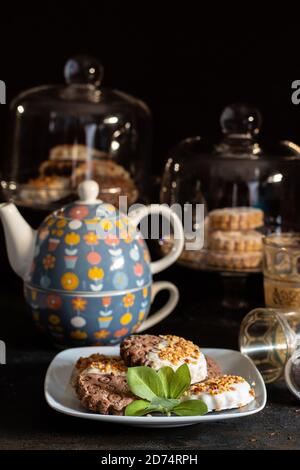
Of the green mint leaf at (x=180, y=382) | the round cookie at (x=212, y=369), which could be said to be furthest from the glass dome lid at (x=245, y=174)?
the green mint leaf at (x=180, y=382)

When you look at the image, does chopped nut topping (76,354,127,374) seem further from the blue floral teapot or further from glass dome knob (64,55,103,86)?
glass dome knob (64,55,103,86)

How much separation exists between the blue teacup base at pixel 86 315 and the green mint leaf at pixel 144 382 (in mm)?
213

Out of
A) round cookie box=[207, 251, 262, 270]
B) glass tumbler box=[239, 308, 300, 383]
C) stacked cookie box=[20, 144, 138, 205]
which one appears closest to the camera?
glass tumbler box=[239, 308, 300, 383]

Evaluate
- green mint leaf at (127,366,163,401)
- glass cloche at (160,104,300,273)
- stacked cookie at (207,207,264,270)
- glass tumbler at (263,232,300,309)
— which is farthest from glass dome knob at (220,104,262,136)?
green mint leaf at (127,366,163,401)

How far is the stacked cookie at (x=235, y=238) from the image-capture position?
1.24 metres

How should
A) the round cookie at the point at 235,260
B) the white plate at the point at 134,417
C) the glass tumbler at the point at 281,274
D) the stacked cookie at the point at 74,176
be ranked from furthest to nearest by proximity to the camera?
the stacked cookie at the point at 74,176, the round cookie at the point at 235,260, the glass tumbler at the point at 281,274, the white plate at the point at 134,417

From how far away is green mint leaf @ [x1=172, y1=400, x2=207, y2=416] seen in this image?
84 cm

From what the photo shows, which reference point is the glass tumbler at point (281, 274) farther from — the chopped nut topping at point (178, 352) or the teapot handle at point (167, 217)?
the chopped nut topping at point (178, 352)

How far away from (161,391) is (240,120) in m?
0.55

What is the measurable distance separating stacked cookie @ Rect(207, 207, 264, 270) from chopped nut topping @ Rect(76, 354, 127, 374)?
1.07ft

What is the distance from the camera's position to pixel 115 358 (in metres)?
0.95

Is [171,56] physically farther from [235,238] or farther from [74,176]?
[235,238]

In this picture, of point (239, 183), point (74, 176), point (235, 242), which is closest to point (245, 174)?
point (239, 183)

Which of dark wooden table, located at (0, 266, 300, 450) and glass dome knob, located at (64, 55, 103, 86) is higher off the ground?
glass dome knob, located at (64, 55, 103, 86)
